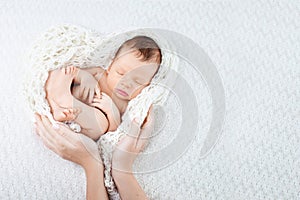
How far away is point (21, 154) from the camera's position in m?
1.02

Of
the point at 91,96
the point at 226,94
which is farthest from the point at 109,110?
the point at 226,94

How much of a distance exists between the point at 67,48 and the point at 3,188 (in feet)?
0.95

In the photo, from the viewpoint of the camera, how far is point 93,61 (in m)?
1.07

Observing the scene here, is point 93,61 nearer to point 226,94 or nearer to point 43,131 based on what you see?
point 43,131

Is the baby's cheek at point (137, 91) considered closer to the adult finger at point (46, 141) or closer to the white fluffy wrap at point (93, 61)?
the white fluffy wrap at point (93, 61)

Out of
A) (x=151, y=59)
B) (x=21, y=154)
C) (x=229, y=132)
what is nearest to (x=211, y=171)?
(x=229, y=132)

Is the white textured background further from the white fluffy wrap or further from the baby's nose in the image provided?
the baby's nose

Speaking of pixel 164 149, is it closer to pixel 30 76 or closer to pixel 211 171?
pixel 211 171

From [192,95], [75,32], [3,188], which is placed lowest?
[3,188]

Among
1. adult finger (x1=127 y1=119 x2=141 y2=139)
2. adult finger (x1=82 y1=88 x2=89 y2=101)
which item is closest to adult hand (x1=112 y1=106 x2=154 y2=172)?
adult finger (x1=127 y1=119 x2=141 y2=139)

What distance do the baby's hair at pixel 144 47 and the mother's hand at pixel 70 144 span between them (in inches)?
7.2

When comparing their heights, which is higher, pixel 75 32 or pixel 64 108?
pixel 75 32

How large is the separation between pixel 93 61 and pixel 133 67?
0.27 feet

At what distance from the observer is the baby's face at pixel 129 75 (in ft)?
3.43
